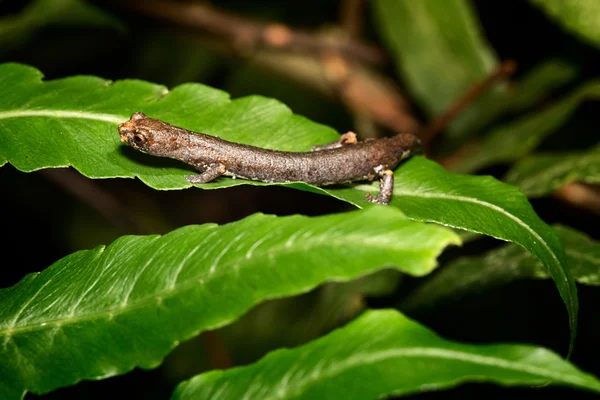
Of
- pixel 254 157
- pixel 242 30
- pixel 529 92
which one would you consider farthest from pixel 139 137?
pixel 529 92

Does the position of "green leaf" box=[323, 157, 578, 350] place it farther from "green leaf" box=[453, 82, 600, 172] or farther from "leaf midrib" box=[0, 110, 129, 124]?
"green leaf" box=[453, 82, 600, 172]

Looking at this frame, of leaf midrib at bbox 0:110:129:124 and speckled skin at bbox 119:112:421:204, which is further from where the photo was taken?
speckled skin at bbox 119:112:421:204

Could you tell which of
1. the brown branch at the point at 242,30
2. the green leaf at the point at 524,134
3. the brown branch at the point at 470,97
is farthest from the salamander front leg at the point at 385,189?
the brown branch at the point at 242,30

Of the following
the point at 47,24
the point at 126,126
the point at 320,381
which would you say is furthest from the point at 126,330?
the point at 47,24

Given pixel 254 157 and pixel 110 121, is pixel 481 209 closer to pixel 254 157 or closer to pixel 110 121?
pixel 254 157

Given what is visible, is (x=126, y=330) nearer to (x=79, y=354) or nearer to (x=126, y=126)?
(x=79, y=354)

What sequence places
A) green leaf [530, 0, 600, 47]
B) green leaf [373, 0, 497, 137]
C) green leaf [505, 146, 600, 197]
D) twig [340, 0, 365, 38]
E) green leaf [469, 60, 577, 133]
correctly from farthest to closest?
twig [340, 0, 365, 38], green leaf [373, 0, 497, 137], green leaf [469, 60, 577, 133], green leaf [530, 0, 600, 47], green leaf [505, 146, 600, 197]

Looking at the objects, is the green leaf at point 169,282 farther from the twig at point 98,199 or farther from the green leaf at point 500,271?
the twig at point 98,199

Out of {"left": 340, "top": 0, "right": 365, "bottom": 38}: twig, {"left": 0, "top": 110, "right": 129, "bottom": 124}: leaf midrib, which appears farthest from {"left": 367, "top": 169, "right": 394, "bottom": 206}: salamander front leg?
{"left": 340, "top": 0, "right": 365, "bottom": 38}: twig
